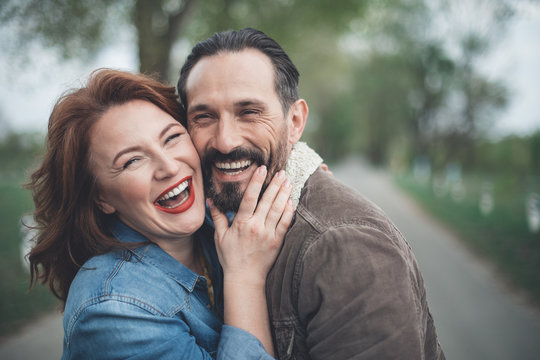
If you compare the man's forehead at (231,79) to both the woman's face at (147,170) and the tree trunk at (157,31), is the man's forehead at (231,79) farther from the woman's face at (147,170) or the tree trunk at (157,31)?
the tree trunk at (157,31)

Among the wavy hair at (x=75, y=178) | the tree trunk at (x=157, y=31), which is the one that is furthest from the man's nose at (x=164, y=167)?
the tree trunk at (x=157, y=31)

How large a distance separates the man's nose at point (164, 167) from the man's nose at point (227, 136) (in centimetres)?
28

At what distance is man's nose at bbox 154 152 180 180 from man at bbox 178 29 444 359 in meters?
0.26

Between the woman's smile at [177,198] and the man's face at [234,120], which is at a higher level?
the man's face at [234,120]

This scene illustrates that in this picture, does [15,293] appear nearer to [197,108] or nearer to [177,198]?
[177,198]

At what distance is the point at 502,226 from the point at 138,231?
792cm

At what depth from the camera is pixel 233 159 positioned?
1953 millimetres

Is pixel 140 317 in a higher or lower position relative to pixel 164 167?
lower

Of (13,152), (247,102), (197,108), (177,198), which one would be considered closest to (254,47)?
(247,102)

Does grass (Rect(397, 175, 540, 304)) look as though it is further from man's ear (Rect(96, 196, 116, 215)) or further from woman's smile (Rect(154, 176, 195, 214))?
man's ear (Rect(96, 196, 116, 215))

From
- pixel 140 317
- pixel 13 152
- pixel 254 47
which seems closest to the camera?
pixel 140 317

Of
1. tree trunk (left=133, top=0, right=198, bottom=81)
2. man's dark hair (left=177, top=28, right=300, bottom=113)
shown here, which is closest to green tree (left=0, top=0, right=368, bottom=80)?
tree trunk (left=133, top=0, right=198, bottom=81)

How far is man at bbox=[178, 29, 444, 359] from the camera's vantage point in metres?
1.39

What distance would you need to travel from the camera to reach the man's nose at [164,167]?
1.82 metres
